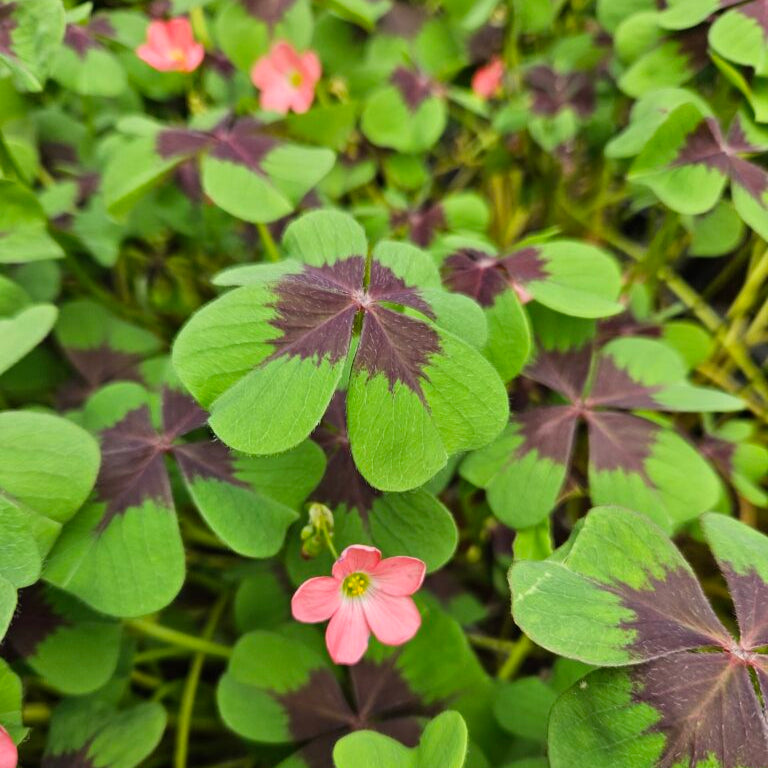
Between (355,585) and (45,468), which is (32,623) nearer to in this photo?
(45,468)

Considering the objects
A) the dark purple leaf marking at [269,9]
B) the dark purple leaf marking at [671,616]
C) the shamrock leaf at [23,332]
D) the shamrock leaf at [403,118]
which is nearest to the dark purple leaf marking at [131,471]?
the shamrock leaf at [23,332]

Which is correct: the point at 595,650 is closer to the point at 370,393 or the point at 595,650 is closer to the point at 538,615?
the point at 538,615

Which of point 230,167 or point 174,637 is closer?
point 174,637

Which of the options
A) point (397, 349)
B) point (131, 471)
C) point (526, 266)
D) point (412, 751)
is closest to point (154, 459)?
point (131, 471)

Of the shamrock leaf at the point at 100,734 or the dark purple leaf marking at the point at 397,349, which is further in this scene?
the shamrock leaf at the point at 100,734

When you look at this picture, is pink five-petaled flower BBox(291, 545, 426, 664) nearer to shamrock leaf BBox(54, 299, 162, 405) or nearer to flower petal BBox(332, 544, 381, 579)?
flower petal BBox(332, 544, 381, 579)

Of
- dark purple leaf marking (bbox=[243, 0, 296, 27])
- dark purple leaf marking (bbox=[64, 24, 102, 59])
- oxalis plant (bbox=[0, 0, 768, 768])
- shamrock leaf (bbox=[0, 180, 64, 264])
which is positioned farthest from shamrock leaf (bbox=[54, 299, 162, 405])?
dark purple leaf marking (bbox=[243, 0, 296, 27])

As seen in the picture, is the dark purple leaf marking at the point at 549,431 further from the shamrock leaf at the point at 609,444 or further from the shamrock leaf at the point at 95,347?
the shamrock leaf at the point at 95,347
